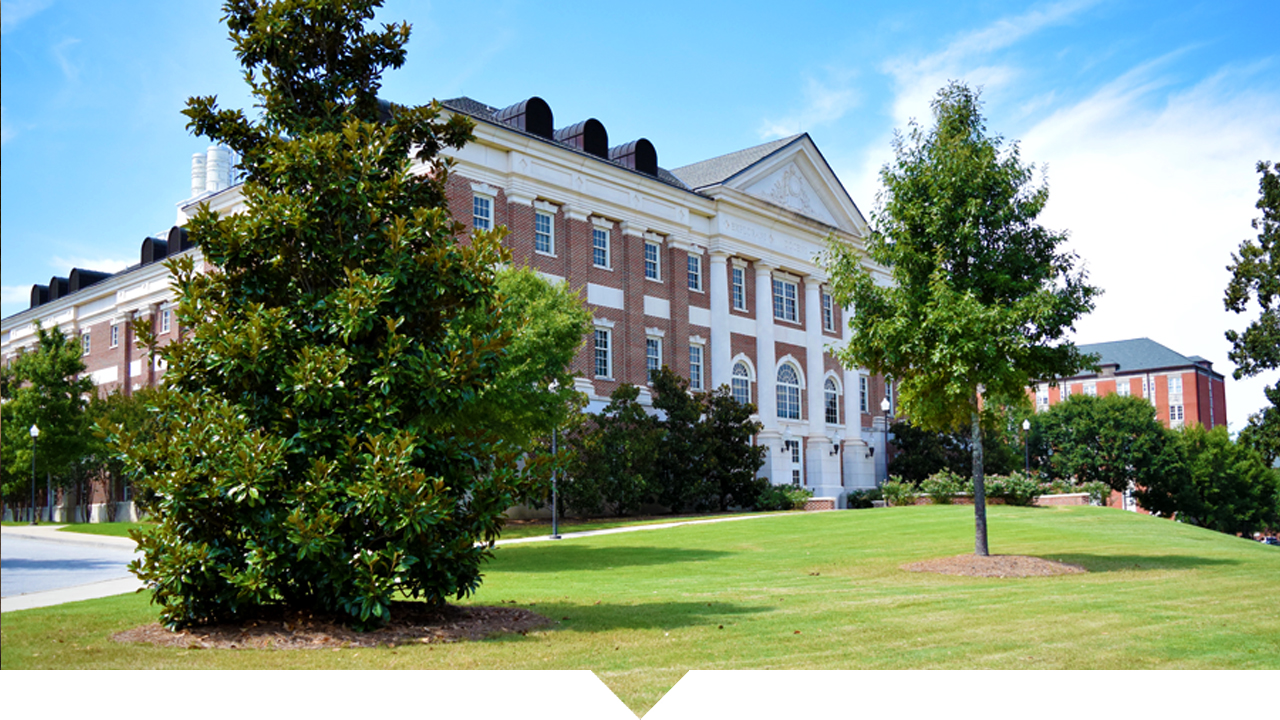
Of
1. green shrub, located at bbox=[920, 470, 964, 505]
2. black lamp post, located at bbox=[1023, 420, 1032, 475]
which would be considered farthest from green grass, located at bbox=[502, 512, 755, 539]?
black lamp post, located at bbox=[1023, 420, 1032, 475]

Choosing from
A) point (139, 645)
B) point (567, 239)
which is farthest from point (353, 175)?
point (567, 239)

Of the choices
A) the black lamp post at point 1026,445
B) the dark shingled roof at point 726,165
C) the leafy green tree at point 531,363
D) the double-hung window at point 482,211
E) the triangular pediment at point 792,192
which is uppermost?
the dark shingled roof at point 726,165

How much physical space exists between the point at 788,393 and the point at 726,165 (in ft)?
37.8

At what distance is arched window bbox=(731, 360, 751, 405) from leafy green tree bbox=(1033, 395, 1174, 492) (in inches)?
1329

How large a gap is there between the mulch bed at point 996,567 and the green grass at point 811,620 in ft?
1.41

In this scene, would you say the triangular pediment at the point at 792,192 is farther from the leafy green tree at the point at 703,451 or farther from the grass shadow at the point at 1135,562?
the grass shadow at the point at 1135,562

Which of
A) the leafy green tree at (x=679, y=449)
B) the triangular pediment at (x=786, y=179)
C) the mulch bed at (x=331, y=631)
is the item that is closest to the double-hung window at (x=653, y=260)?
the triangular pediment at (x=786, y=179)

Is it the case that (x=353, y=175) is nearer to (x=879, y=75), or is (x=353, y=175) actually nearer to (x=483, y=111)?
(x=879, y=75)

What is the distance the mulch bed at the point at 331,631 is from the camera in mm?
10094

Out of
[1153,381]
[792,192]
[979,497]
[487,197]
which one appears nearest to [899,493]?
[792,192]

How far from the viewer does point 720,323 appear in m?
46.7

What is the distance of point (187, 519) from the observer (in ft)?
35.0

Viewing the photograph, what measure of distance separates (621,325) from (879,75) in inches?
1155

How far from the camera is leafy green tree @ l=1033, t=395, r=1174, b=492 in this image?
71.8 metres
